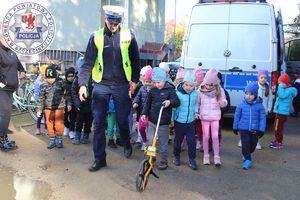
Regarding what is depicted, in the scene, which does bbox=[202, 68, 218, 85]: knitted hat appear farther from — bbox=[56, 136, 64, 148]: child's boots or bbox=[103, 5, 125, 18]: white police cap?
bbox=[56, 136, 64, 148]: child's boots

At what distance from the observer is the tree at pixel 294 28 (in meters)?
22.7

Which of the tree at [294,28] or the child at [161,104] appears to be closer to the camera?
the child at [161,104]

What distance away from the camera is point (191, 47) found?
8.93m

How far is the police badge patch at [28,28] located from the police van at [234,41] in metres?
3.13

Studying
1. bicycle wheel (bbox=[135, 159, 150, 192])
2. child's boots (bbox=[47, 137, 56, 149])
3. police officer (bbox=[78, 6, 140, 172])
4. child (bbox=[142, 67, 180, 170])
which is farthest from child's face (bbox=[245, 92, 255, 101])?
child's boots (bbox=[47, 137, 56, 149])

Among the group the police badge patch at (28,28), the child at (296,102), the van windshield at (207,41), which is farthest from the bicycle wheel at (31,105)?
the child at (296,102)

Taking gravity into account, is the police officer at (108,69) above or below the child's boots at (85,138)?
above

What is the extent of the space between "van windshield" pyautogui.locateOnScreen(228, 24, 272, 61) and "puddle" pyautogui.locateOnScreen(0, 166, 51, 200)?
513 cm

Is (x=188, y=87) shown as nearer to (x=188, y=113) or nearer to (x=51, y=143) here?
(x=188, y=113)

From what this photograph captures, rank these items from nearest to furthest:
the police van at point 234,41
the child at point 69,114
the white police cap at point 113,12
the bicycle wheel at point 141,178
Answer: the bicycle wheel at point 141,178
the white police cap at point 113,12
the child at point 69,114
the police van at point 234,41

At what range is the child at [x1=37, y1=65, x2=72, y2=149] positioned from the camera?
678 centimetres

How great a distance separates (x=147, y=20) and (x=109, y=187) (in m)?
15.4

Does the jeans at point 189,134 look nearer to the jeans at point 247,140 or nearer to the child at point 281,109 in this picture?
the jeans at point 247,140

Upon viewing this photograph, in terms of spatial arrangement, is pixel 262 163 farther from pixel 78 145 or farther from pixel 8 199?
pixel 8 199
